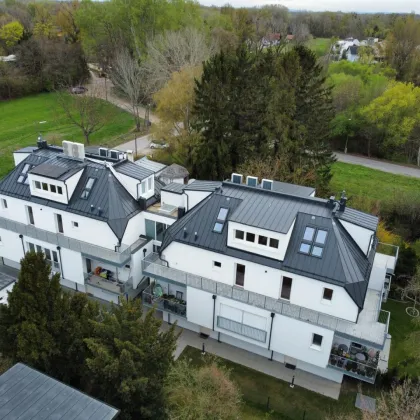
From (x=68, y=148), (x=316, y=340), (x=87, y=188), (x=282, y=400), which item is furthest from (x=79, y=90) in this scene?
(x=282, y=400)

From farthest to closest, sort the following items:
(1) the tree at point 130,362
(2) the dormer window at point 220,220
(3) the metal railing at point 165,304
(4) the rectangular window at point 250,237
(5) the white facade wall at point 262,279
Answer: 1. (3) the metal railing at point 165,304
2. (2) the dormer window at point 220,220
3. (4) the rectangular window at point 250,237
4. (5) the white facade wall at point 262,279
5. (1) the tree at point 130,362

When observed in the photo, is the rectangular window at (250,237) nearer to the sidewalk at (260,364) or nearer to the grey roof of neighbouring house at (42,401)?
the sidewalk at (260,364)

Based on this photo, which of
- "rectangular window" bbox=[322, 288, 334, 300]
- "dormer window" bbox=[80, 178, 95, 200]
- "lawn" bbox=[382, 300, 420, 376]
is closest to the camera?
"rectangular window" bbox=[322, 288, 334, 300]

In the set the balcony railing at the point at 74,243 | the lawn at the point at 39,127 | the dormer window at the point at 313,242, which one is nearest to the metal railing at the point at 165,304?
the balcony railing at the point at 74,243

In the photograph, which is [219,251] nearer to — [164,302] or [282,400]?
[164,302]

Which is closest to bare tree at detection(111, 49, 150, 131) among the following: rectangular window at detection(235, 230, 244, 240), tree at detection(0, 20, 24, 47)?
tree at detection(0, 20, 24, 47)

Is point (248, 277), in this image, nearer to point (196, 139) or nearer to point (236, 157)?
point (236, 157)

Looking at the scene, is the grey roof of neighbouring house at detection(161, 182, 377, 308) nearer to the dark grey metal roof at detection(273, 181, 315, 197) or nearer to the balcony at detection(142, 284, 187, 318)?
the dark grey metal roof at detection(273, 181, 315, 197)
